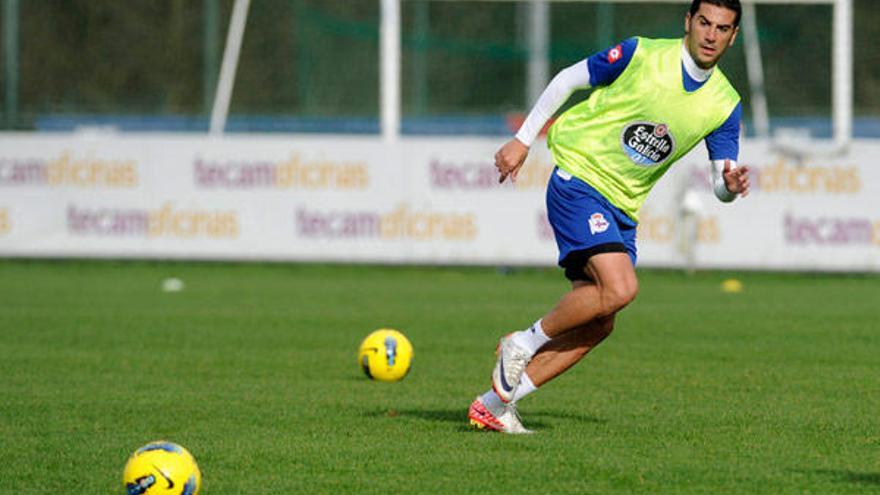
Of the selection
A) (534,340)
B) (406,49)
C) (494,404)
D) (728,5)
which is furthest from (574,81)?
(406,49)

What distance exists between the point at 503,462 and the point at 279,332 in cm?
675

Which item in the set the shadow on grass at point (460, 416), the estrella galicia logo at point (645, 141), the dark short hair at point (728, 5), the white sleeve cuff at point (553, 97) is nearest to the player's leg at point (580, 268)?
the estrella galicia logo at point (645, 141)

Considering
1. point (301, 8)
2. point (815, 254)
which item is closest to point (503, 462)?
point (815, 254)

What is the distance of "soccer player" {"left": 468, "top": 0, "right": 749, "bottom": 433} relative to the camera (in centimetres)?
830

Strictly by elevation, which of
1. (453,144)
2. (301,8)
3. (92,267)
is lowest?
(92,267)

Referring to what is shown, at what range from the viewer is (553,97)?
8242 mm

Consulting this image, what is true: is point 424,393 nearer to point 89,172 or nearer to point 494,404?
point 494,404

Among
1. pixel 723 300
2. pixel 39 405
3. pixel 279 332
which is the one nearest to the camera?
pixel 39 405

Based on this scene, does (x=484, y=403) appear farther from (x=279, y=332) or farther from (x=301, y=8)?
(x=301, y=8)

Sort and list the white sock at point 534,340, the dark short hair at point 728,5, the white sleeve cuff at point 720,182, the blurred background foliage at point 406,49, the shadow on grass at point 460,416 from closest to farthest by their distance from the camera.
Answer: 1. the dark short hair at point 728,5
2. the white sock at point 534,340
3. the white sleeve cuff at point 720,182
4. the shadow on grass at point 460,416
5. the blurred background foliage at point 406,49

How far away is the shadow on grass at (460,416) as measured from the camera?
8945 millimetres

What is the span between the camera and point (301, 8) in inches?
1109

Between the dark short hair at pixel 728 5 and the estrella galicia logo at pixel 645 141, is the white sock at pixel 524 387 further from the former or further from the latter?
the dark short hair at pixel 728 5

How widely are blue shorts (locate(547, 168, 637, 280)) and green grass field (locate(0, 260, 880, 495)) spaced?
0.84 meters
